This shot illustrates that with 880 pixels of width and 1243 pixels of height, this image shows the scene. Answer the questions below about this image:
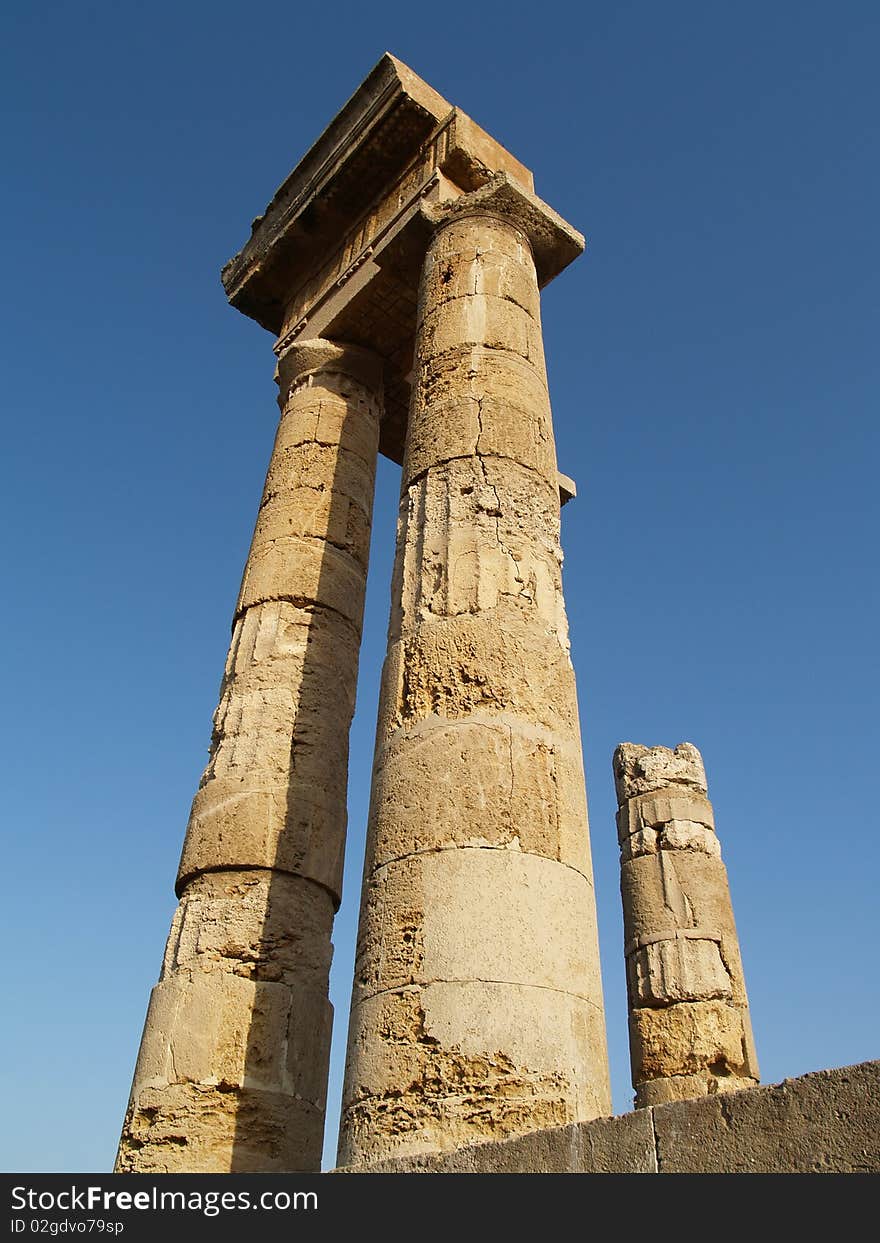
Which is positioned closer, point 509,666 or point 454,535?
point 509,666

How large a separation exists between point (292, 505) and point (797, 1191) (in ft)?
23.4

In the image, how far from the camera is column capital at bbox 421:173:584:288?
795cm

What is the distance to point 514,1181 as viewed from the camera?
3.30m

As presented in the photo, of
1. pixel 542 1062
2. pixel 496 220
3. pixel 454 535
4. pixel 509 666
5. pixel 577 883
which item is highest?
pixel 496 220

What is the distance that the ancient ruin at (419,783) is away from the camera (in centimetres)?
432

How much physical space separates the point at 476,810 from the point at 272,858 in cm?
263

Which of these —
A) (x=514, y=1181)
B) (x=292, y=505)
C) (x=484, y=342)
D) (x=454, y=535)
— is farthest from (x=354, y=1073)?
(x=292, y=505)

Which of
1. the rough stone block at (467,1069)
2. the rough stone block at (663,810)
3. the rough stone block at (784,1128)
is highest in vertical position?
the rough stone block at (663,810)

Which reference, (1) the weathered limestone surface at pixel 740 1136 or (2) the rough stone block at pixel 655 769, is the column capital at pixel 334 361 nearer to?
(2) the rough stone block at pixel 655 769

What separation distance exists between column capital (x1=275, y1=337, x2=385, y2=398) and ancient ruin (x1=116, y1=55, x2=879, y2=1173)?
0.04 m

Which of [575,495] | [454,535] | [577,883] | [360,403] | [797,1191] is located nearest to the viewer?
[797,1191]

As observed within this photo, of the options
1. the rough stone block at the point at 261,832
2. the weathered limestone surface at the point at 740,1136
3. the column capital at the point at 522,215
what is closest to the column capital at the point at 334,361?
the column capital at the point at 522,215

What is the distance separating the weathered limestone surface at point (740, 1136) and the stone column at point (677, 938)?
6.07 meters

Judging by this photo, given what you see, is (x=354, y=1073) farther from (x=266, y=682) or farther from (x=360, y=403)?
(x=360, y=403)
